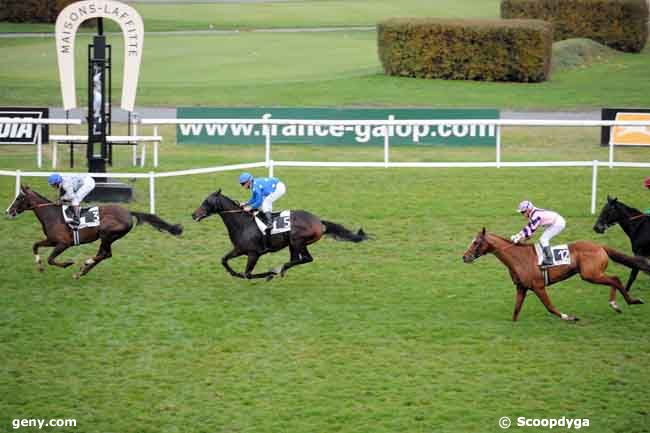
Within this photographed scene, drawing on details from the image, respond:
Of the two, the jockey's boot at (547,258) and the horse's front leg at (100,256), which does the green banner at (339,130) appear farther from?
the jockey's boot at (547,258)

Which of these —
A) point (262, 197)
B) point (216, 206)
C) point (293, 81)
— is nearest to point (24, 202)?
point (216, 206)

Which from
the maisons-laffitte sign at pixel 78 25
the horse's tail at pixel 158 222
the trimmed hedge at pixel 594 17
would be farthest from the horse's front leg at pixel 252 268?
the trimmed hedge at pixel 594 17

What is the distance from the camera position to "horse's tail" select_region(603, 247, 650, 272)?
1055 cm

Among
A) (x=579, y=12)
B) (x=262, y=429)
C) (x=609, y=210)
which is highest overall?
(x=579, y=12)

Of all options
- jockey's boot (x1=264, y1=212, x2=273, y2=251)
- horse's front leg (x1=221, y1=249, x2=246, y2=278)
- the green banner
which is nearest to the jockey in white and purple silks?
jockey's boot (x1=264, y1=212, x2=273, y2=251)

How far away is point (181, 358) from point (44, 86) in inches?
847

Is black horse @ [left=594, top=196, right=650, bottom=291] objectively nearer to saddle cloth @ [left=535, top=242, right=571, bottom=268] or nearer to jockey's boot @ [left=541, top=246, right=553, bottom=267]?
saddle cloth @ [left=535, top=242, right=571, bottom=268]

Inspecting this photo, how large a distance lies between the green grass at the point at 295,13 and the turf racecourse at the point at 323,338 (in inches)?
1148

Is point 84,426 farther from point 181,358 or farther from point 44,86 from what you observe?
point 44,86

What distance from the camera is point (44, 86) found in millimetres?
29406

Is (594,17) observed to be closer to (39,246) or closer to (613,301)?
(613,301)

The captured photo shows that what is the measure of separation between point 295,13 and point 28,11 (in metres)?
12.1

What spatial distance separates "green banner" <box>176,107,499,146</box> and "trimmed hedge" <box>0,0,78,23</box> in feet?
73.1

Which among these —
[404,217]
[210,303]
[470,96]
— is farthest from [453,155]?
[210,303]
